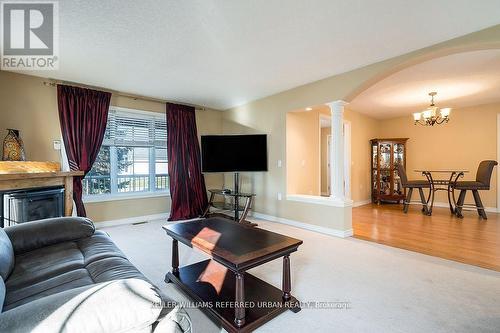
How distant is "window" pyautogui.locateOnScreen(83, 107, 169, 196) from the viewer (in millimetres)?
4168

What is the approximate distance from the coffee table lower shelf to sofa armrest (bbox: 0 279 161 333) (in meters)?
Answer: 0.87

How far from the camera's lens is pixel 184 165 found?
4.84 meters

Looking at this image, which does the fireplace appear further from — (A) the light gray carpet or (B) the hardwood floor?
(B) the hardwood floor

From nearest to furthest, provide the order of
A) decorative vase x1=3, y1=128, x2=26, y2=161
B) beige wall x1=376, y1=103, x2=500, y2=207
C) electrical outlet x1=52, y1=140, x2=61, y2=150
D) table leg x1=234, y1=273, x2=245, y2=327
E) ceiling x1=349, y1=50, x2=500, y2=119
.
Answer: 1. table leg x1=234, y1=273, x2=245, y2=327
2. decorative vase x1=3, y1=128, x2=26, y2=161
3. ceiling x1=349, y1=50, x2=500, y2=119
4. electrical outlet x1=52, y1=140, x2=61, y2=150
5. beige wall x1=376, y1=103, x2=500, y2=207

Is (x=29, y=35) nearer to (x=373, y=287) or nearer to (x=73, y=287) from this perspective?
(x=73, y=287)

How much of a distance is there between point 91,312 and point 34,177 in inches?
117

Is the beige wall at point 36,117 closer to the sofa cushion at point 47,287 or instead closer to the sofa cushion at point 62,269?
the sofa cushion at point 62,269

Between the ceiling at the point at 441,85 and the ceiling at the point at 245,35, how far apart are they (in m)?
0.97

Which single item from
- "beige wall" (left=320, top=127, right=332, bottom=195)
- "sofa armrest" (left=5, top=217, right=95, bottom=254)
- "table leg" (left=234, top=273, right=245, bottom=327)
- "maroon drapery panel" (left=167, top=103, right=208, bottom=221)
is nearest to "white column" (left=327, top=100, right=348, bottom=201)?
"table leg" (left=234, top=273, right=245, bottom=327)

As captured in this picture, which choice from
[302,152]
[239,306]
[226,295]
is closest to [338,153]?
[302,152]

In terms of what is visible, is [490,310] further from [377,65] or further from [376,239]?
[377,65]

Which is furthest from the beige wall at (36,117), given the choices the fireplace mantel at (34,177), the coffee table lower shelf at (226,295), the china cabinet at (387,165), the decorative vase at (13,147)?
the china cabinet at (387,165)

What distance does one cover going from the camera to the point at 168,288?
2.06 meters

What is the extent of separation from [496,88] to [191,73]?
5.29m
